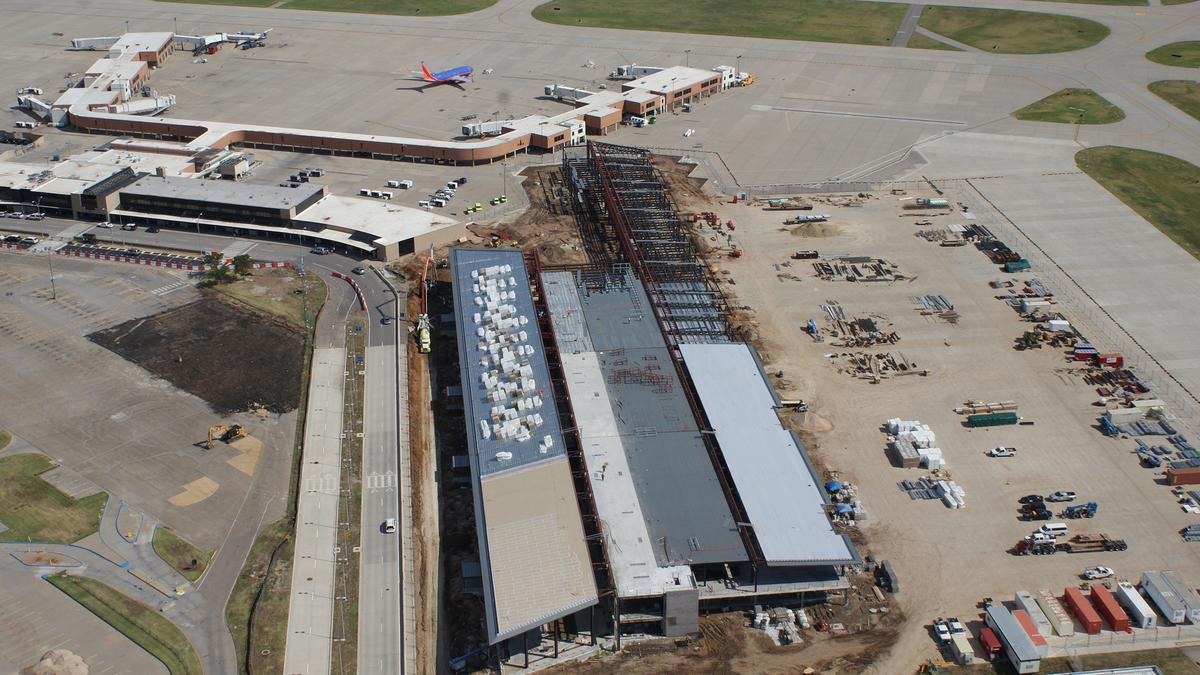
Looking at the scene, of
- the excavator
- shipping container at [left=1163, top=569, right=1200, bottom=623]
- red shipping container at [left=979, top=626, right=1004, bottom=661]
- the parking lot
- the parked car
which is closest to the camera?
red shipping container at [left=979, top=626, right=1004, bottom=661]

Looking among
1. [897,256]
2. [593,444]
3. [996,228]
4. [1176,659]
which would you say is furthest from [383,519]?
[996,228]

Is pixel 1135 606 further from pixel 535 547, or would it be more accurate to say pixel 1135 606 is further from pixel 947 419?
pixel 535 547

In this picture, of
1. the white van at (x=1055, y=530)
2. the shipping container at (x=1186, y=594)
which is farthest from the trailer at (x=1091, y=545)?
the shipping container at (x=1186, y=594)

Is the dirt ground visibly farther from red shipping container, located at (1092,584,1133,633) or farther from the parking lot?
red shipping container, located at (1092,584,1133,633)

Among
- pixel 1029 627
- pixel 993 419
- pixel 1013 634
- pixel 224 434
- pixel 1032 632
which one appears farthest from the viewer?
pixel 993 419

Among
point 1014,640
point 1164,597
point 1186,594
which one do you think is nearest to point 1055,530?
point 1164,597

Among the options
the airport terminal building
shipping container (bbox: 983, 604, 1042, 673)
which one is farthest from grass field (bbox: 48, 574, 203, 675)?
shipping container (bbox: 983, 604, 1042, 673)
